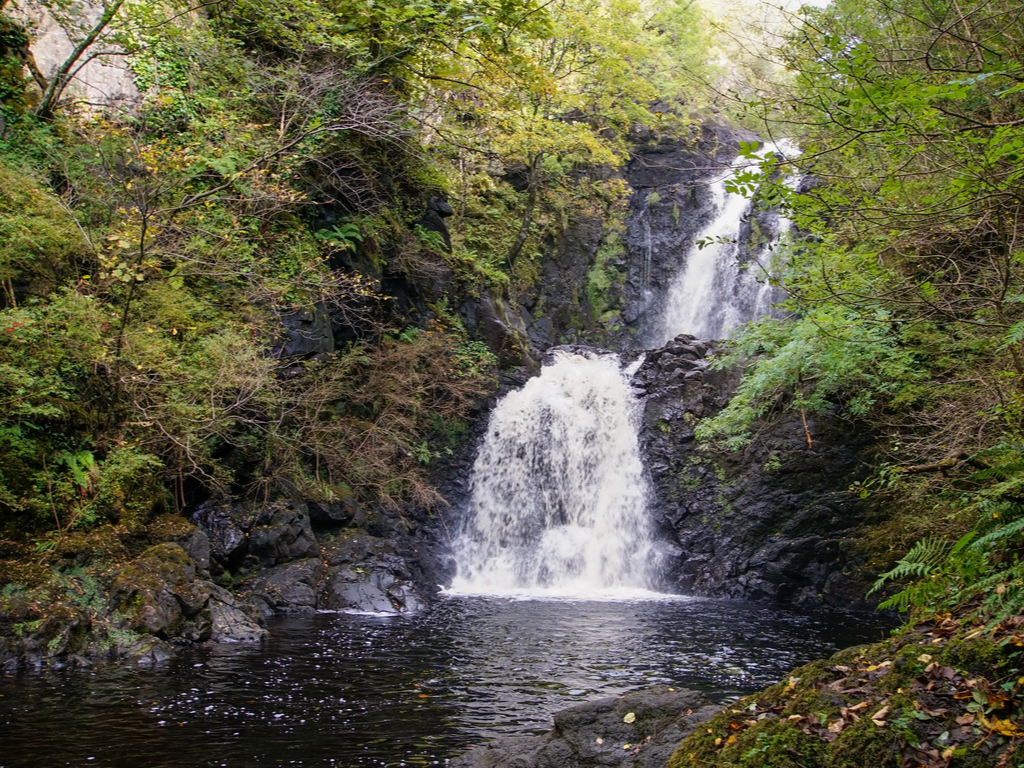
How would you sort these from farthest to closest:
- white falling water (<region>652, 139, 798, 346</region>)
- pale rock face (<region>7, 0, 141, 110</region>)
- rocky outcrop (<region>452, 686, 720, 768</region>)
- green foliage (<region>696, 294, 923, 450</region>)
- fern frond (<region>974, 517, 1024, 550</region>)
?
white falling water (<region>652, 139, 798, 346</region>) < pale rock face (<region>7, 0, 141, 110</region>) < green foliage (<region>696, 294, 923, 450</region>) < rocky outcrop (<region>452, 686, 720, 768</region>) < fern frond (<region>974, 517, 1024, 550</region>)

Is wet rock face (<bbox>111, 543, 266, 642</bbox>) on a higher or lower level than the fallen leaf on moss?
lower

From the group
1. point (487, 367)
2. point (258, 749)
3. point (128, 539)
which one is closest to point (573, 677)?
point (258, 749)

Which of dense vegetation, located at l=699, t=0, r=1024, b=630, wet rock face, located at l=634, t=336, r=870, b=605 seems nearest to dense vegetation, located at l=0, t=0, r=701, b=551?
wet rock face, located at l=634, t=336, r=870, b=605

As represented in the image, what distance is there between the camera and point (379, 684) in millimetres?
6750

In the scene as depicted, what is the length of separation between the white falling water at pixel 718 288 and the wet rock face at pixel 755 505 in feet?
18.3

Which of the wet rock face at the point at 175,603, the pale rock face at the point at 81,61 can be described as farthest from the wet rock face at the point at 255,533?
the pale rock face at the point at 81,61

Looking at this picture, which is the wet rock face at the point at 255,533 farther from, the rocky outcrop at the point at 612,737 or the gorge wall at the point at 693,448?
the rocky outcrop at the point at 612,737

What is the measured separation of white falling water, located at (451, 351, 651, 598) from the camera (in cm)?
1437

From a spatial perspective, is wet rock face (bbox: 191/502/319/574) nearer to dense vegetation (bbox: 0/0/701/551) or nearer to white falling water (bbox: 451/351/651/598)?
dense vegetation (bbox: 0/0/701/551)

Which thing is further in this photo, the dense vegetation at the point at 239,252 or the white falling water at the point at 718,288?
the white falling water at the point at 718,288

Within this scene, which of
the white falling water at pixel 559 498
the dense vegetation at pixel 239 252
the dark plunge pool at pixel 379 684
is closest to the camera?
the dark plunge pool at pixel 379 684

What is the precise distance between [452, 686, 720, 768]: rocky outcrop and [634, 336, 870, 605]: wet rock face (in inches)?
347

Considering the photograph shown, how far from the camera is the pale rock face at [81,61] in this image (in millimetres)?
10883

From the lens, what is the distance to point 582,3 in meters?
18.6
